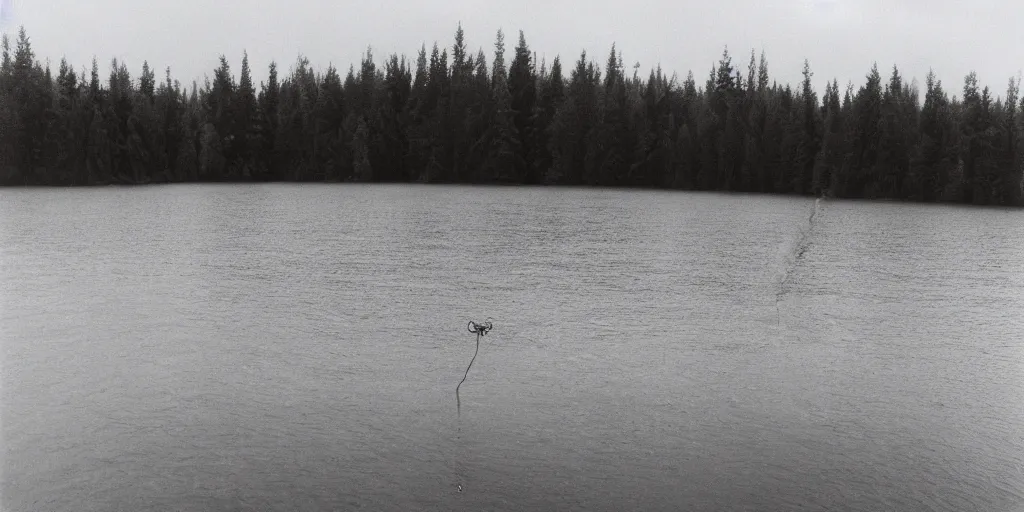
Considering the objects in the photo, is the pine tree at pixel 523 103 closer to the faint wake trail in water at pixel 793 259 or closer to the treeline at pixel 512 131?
the treeline at pixel 512 131

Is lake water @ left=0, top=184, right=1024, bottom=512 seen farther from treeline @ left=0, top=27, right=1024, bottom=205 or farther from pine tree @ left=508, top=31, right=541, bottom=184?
pine tree @ left=508, top=31, right=541, bottom=184

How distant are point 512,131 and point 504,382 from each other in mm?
104455

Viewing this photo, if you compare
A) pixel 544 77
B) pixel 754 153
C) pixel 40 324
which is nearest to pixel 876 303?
pixel 40 324

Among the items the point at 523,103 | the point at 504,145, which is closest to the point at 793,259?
the point at 504,145

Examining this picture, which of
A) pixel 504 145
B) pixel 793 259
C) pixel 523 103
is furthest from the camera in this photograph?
pixel 523 103

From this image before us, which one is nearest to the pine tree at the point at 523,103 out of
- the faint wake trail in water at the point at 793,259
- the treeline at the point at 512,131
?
the treeline at the point at 512,131

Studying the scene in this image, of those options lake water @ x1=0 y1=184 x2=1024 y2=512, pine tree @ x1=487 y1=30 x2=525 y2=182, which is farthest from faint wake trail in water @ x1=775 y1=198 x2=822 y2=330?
pine tree @ x1=487 y1=30 x2=525 y2=182

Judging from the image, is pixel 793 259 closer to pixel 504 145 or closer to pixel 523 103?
pixel 504 145

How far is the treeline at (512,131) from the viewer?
9812 centimetres

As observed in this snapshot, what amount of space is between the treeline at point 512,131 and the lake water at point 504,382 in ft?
233

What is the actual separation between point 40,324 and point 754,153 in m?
99.0

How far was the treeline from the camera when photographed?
322 ft

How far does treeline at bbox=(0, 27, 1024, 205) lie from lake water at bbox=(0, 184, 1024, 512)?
233 ft

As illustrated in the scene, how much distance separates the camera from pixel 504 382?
49.6ft
